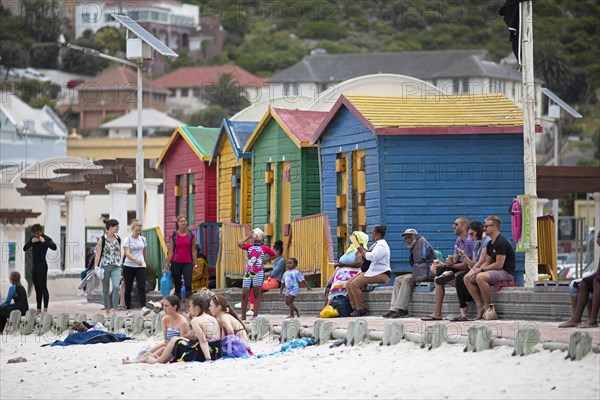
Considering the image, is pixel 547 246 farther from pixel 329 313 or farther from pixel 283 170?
pixel 329 313

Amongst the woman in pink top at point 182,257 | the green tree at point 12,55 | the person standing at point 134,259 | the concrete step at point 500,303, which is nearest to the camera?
the concrete step at point 500,303

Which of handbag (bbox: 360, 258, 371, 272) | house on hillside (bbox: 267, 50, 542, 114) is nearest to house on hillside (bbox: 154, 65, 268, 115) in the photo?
house on hillside (bbox: 267, 50, 542, 114)

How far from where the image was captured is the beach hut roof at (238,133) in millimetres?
28087

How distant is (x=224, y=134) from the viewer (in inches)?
1151

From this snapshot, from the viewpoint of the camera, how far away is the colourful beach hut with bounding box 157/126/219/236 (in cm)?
3053

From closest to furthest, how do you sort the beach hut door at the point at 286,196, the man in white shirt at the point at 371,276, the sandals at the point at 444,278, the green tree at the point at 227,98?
the sandals at the point at 444,278 < the man in white shirt at the point at 371,276 < the beach hut door at the point at 286,196 < the green tree at the point at 227,98

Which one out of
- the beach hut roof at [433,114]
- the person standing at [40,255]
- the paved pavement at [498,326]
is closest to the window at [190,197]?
the beach hut roof at [433,114]

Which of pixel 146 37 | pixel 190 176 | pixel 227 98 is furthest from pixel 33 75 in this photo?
pixel 146 37

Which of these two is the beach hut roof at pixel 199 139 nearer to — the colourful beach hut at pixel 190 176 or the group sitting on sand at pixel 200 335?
the colourful beach hut at pixel 190 176

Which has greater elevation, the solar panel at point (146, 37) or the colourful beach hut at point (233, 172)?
the solar panel at point (146, 37)

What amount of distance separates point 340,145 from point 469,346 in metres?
9.99

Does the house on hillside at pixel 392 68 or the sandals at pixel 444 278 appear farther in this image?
the house on hillside at pixel 392 68

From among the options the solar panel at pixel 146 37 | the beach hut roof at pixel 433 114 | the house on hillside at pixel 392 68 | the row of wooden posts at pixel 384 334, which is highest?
the house on hillside at pixel 392 68

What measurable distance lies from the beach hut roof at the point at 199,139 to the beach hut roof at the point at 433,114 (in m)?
6.53
